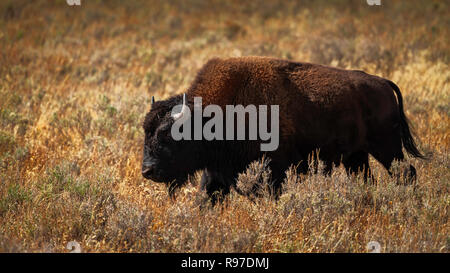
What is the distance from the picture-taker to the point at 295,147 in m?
5.51

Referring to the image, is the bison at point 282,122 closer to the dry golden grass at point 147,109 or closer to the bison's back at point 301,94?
the bison's back at point 301,94

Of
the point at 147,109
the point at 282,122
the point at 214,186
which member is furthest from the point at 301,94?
the point at 147,109

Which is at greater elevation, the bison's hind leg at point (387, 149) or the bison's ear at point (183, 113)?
the bison's ear at point (183, 113)

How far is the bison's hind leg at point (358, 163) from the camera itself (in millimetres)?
6250

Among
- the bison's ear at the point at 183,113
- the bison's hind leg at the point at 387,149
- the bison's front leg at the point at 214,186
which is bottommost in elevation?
the bison's front leg at the point at 214,186

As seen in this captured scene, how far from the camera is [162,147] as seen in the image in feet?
17.2

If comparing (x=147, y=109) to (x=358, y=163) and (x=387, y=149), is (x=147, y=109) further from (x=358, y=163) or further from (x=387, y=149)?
(x=387, y=149)

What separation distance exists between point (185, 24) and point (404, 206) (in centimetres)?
1398

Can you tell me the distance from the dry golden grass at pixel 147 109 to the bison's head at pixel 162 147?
310 mm

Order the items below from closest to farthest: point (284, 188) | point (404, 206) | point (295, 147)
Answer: point (404, 206)
point (284, 188)
point (295, 147)

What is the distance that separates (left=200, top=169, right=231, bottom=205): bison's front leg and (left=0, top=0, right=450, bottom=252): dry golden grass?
0.19m

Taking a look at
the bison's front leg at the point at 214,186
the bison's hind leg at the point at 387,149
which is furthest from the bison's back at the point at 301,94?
the bison's front leg at the point at 214,186

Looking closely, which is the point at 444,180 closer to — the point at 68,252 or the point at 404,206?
the point at 404,206
